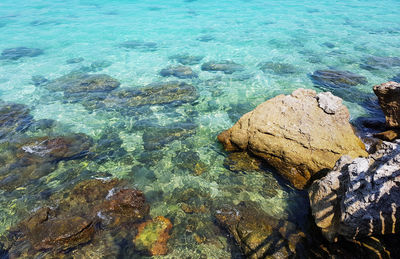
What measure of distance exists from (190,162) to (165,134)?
1.76 metres

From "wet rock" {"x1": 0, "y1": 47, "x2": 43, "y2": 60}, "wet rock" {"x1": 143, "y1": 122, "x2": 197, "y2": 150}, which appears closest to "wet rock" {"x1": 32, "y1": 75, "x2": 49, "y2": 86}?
"wet rock" {"x1": 0, "y1": 47, "x2": 43, "y2": 60}

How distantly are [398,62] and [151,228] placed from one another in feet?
55.4

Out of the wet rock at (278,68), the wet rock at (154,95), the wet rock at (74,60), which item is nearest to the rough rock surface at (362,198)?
the wet rock at (154,95)

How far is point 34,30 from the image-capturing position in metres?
23.6

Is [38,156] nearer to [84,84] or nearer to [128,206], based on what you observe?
[128,206]

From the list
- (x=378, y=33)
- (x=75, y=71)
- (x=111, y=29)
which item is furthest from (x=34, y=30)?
(x=378, y=33)

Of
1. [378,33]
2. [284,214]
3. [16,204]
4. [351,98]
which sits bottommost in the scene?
[16,204]

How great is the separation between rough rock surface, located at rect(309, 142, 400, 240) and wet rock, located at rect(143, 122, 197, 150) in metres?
4.93

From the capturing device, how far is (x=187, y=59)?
53.8 feet

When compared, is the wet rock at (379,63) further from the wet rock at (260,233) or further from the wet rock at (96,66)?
the wet rock at (96,66)

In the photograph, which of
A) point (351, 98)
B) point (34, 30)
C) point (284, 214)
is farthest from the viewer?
point (34, 30)

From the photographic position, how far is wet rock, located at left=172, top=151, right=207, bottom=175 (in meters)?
7.33

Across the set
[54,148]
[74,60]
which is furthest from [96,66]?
[54,148]

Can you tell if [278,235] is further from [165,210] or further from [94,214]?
[94,214]
